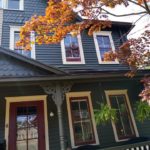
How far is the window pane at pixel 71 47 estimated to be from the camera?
957cm

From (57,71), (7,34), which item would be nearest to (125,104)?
(57,71)

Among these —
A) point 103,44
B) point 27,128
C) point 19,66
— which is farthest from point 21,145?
point 103,44

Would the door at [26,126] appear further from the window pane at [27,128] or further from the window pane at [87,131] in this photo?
the window pane at [87,131]

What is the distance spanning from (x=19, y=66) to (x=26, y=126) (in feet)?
7.72

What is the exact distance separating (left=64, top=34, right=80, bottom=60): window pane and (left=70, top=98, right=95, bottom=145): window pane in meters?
2.41

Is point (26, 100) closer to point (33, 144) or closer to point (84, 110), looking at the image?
point (33, 144)

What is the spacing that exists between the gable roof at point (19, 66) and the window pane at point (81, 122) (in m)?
2.25

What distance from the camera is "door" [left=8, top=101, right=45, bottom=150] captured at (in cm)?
713

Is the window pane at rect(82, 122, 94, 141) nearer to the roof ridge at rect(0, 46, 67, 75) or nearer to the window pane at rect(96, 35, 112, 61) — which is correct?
the roof ridge at rect(0, 46, 67, 75)

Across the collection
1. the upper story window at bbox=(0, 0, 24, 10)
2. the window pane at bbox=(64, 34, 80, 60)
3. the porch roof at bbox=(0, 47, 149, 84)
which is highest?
the upper story window at bbox=(0, 0, 24, 10)

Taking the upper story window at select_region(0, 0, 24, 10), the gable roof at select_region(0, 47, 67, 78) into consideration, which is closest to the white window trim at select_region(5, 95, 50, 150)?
the gable roof at select_region(0, 47, 67, 78)

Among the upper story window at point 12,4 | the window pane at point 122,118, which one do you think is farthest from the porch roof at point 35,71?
the upper story window at point 12,4

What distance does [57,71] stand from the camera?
6441mm

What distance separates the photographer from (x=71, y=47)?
9797 millimetres
